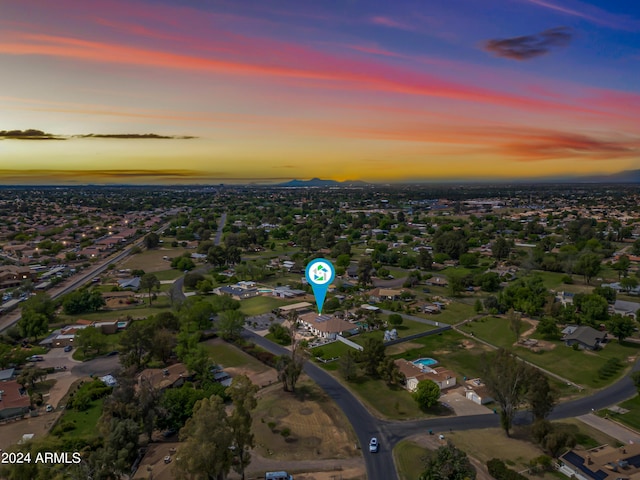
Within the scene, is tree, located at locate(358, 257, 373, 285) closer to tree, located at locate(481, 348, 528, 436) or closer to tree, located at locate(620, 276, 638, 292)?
tree, located at locate(620, 276, 638, 292)

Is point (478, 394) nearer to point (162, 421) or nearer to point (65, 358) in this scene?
point (162, 421)

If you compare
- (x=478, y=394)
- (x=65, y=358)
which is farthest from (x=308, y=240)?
(x=478, y=394)

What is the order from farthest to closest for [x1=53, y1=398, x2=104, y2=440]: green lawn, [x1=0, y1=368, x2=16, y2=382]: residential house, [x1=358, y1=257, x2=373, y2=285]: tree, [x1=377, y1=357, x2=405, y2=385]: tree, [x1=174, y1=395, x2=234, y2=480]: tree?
1. [x1=358, y1=257, x2=373, y2=285]: tree
2. [x1=0, y1=368, x2=16, y2=382]: residential house
3. [x1=377, y1=357, x2=405, y2=385]: tree
4. [x1=53, y1=398, x2=104, y2=440]: green lawn
5. [x1=174, y1=395, x2=234, y2=480]: tree

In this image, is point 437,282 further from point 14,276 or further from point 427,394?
point 14,276

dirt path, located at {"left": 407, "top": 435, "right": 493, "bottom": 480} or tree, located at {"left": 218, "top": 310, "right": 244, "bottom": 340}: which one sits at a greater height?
tree, located at {"left": 218, "top": 310, "right": 244, "bottom": 340}

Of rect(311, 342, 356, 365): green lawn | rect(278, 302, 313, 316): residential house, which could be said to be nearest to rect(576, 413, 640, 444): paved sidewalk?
rect(311, 342, 356, 365): green lawn
